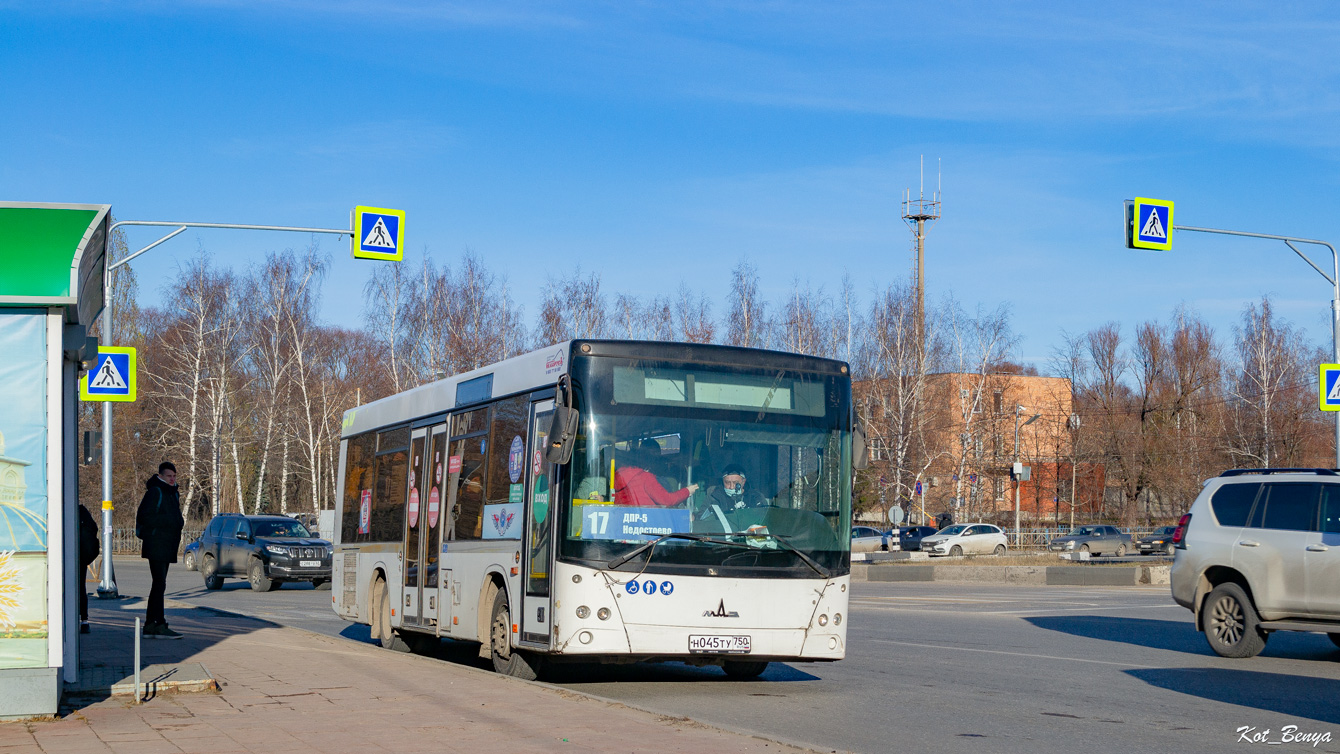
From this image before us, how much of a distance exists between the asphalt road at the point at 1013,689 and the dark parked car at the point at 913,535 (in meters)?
39.2

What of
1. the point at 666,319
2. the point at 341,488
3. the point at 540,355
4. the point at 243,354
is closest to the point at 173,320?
the point at 243,354

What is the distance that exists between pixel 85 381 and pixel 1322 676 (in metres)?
18.8

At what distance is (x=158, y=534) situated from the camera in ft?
46.7

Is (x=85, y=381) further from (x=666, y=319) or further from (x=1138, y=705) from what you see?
(x=666, y=319)

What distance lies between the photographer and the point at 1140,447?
70.3 metres

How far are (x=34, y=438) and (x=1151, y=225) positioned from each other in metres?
20.5

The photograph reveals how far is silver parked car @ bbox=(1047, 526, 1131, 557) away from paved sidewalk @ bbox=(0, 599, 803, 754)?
4534 centimetres

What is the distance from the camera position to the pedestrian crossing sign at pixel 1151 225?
938 inches

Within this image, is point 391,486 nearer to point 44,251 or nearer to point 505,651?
point 505,651

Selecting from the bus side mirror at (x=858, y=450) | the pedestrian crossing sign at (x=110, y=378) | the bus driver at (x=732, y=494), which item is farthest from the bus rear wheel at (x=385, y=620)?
the pedestrian crossing sign at (x=110, y=378)

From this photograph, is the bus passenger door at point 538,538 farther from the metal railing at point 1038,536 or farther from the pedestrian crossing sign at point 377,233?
the metal railing at point 1038,536

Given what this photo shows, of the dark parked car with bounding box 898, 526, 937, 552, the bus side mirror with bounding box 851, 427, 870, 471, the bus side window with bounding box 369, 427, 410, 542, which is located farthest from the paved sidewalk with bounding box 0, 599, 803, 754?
the dark parked car with bounding box 898, 526, 937, 552

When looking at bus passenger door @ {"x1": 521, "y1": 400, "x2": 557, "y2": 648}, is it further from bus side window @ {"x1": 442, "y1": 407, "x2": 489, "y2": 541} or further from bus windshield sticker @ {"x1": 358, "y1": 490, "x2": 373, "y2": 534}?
bus windshield sticker @ {"x1": 358, "y1": 490, "x2": 373, "y2": 534}

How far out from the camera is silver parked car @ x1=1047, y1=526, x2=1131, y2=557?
53.8 m
